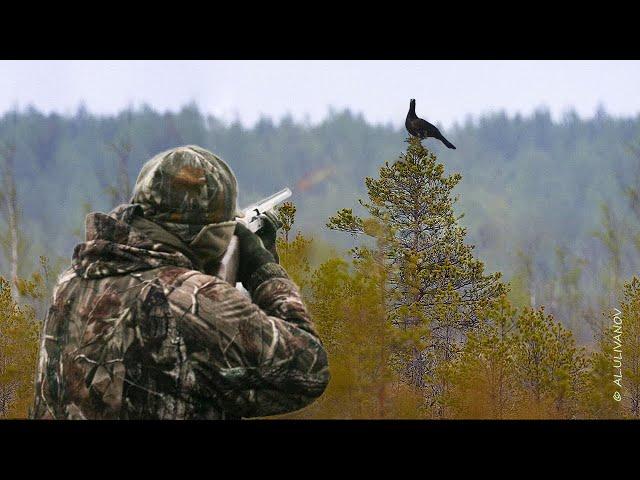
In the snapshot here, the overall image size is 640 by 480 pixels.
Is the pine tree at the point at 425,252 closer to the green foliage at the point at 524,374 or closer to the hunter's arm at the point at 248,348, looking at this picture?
the green foliage at the point at 524,374

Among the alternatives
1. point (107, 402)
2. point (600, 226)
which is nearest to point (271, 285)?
point (107, 402)

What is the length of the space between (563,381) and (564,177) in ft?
7.70

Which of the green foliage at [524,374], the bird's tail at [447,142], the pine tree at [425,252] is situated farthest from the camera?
the pine tree at [425,252]

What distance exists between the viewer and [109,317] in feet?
8.59

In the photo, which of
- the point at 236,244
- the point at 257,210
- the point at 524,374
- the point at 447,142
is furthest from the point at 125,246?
the point at 524,374

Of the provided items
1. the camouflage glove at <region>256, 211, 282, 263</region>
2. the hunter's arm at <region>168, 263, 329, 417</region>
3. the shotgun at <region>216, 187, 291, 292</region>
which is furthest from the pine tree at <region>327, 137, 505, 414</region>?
the hunter's arm at <region>168, 263, 329, 417</region>

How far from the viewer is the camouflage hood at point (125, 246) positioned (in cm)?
263

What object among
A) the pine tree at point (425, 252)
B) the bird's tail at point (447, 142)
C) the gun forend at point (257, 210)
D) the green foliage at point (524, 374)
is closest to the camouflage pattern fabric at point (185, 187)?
the gun forend at point (257, 210)

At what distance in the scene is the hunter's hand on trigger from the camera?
9.50 feet

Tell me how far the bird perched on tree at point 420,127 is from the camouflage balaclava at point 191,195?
439cm

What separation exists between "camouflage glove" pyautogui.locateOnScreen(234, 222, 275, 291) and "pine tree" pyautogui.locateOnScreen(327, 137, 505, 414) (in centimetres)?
448

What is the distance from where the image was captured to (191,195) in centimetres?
264

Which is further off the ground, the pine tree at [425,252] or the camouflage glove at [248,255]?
the pine tree at [425,252]

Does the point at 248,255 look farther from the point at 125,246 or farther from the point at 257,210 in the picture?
the point at 257,210
